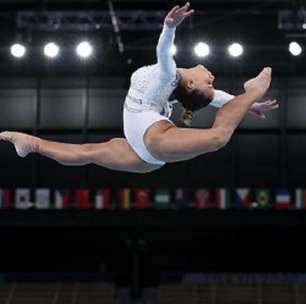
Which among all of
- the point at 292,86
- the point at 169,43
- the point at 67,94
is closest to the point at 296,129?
the point at 292,86

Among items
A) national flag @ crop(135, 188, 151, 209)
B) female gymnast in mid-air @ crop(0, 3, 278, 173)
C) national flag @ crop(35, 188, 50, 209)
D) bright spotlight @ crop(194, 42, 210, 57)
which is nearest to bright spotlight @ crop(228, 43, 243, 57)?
bright spotlight @ crop(194, 42, 210, 57)

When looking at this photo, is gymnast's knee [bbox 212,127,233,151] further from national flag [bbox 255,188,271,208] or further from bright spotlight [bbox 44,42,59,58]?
national flag [bbox 255,188,271,208]

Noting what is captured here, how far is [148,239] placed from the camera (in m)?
12.2

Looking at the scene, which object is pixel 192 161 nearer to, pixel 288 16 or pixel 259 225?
pixel 259 225

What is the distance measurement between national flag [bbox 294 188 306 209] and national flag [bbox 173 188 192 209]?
1.60 metres

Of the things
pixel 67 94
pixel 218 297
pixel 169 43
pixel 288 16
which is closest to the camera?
pixel 169 43

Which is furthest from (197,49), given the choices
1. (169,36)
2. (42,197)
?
(169,36)

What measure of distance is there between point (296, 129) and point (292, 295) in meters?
2.59

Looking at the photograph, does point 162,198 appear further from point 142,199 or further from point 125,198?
point 125,198

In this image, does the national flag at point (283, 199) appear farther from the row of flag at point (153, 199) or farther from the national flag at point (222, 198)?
the national flag at point (222, 198)

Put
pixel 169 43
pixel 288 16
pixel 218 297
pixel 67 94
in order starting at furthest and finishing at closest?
pixel 67 94 < pixel 218 297 < pixel 288 16 < pixel 169 43

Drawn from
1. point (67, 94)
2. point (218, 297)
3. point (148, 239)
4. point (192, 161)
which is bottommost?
point (218, 297)

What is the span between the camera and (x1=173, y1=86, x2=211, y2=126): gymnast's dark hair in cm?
495

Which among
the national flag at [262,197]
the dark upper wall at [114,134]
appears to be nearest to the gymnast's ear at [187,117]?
the national flag at [262,197]
